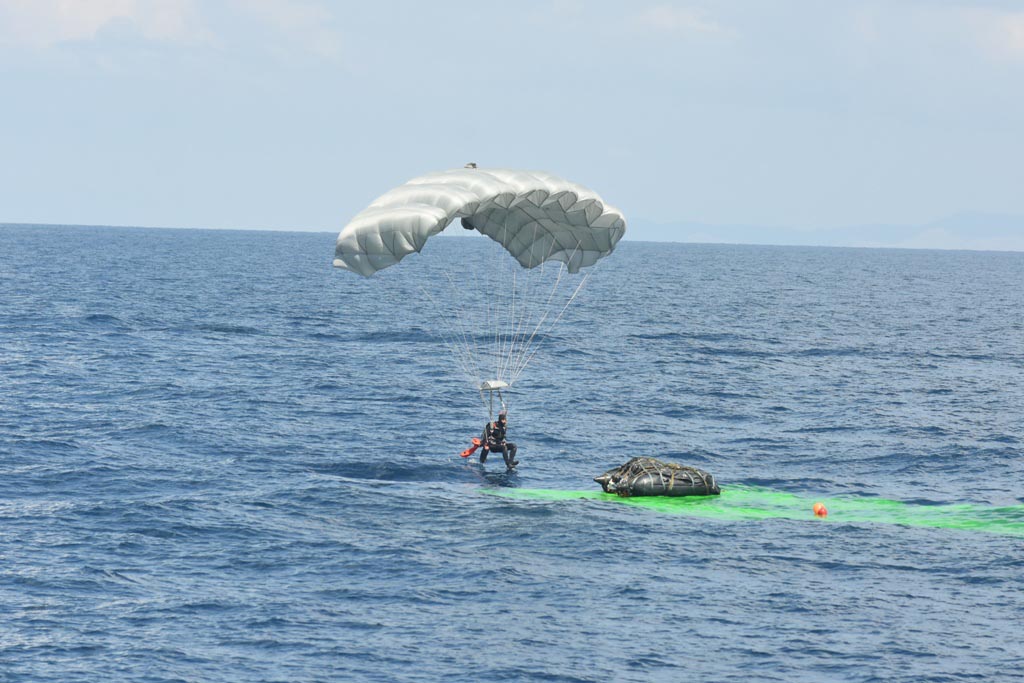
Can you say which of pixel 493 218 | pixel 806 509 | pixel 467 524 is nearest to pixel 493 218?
pixel 493 218

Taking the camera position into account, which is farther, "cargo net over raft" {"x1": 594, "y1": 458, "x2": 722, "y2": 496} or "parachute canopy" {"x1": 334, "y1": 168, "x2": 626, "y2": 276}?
"cargo net over raft" {"x1": 594, "y1": 458, "x2": 722, "y2": 496}

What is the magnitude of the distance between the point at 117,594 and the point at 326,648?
7200mm

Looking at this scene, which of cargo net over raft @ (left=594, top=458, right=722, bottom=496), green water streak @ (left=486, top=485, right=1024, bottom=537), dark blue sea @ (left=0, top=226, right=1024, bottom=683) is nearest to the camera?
dark blue sea @ (left=0, top=226, right=1024, bottom=683)

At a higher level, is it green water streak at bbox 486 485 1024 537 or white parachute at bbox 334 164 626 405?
white parachute at bbox 334 164 626 405

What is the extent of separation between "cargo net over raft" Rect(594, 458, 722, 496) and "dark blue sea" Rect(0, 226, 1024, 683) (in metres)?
1.23

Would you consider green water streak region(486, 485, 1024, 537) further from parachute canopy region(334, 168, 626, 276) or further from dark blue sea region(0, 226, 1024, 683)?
parachute canopy region(334, 168, 626, 276)

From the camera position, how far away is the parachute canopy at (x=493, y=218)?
3762 centimetres

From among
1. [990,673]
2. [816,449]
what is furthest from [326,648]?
[816,449]

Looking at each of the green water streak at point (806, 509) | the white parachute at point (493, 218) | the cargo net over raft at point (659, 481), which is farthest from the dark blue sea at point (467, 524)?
the white parachute at point (493, 218)

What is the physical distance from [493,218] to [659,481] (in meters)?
11.9

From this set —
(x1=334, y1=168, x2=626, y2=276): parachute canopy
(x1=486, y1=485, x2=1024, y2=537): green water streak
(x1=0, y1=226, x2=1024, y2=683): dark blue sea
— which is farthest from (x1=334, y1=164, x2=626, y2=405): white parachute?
(x1=0, y1=226, x2=1024, y2=683): dark blue sea

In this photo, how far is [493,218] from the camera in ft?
155

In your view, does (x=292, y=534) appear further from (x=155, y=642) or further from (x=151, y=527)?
(x=155, y=642)

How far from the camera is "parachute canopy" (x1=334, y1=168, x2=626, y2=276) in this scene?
3762 cm
